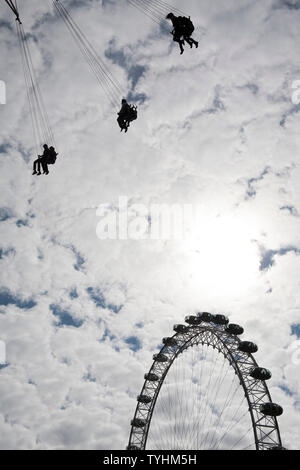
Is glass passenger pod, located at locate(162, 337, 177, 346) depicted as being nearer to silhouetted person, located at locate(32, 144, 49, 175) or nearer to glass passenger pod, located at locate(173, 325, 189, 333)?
glass passenger pod, located at locate(173, 325, 189, 333)

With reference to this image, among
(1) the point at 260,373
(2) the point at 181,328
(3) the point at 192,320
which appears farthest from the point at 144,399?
(1) the point at 260,373

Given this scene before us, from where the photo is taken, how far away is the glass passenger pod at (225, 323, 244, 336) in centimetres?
2406

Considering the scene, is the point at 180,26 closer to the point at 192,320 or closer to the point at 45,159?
the point at 45,159

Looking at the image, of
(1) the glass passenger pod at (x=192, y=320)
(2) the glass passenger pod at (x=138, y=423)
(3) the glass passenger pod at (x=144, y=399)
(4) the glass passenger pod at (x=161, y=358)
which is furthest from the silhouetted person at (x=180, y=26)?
(2) the glass passenger pod at (x=138, y=423)

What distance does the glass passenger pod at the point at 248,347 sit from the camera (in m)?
22.4

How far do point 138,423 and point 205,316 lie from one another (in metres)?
14.3

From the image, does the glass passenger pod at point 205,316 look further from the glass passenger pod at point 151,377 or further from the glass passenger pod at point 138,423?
the glass passenger pod at point 138,423

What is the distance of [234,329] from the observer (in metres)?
24.2

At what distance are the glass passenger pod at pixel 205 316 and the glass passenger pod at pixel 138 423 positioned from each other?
13448 mm

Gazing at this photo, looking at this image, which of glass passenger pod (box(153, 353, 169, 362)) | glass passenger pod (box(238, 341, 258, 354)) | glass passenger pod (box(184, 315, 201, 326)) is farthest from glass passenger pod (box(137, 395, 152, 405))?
glass passenger pod (box(238, 341, 258, 354))
